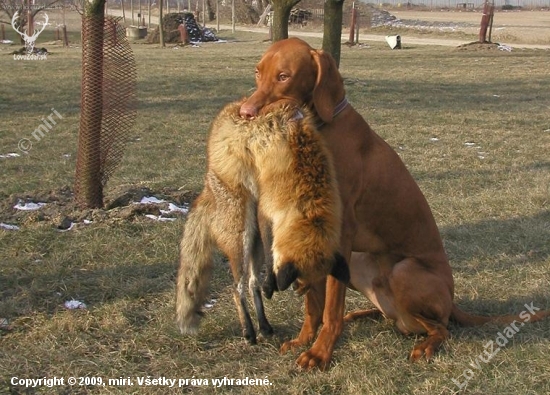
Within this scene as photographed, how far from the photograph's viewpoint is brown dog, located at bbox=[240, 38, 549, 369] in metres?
3.55

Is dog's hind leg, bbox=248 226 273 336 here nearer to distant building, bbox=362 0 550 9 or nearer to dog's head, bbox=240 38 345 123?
dog's head, bbox=240 38 345 123

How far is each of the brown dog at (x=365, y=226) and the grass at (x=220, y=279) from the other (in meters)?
0.17

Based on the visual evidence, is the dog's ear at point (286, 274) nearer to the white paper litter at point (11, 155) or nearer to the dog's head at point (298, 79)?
the dog's head at point (298, 79)

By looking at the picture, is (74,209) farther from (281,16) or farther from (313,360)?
(281,16)

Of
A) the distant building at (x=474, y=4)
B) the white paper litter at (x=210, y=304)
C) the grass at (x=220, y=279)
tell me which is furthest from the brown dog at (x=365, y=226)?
the distant building at (x=474, y=4)

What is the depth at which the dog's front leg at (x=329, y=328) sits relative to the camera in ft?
11.9

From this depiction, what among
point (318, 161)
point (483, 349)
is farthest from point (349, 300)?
point (318, 161)

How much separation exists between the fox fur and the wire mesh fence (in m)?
2.81

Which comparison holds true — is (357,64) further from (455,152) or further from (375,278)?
(375,278)

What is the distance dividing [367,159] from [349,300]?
1.28m

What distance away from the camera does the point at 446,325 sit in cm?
391

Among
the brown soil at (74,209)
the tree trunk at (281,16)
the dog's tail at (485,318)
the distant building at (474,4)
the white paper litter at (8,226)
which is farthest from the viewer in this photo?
the distant building at (474,4)

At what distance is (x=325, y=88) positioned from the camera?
357cm

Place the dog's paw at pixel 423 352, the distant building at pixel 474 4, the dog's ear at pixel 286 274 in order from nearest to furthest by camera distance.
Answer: the dog's ear at pixel 286 274, the dog's paw at pixel 423 352, the distant building at pixel 474 4
